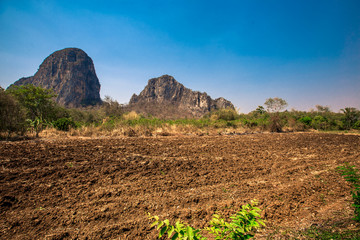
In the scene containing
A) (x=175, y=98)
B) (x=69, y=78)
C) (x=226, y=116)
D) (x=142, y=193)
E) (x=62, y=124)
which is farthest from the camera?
(x=69, y=78)

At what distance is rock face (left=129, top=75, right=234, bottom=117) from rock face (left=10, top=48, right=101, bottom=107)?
1147 inches

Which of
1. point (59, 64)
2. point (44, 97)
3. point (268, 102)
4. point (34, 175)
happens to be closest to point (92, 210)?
point (34, 175)

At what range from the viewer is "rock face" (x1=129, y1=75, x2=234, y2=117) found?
7125 cm

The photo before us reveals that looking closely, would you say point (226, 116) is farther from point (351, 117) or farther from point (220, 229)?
point (220, 229)

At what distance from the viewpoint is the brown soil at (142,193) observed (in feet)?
7.78

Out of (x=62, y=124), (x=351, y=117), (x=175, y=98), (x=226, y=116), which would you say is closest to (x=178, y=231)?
(x=62, y=124)

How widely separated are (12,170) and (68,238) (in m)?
3.34

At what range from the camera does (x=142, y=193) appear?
3.29m

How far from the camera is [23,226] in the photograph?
91.3 inches

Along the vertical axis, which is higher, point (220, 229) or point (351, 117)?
point (351, 117)

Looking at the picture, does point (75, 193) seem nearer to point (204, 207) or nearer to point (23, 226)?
point (23, 226)

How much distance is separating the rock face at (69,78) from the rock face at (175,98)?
95.6 ft

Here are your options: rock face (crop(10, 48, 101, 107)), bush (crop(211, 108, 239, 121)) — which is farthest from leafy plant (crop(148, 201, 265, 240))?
rock face (crop(10, 48, 101, 107))

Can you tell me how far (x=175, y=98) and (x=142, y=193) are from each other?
255ft
